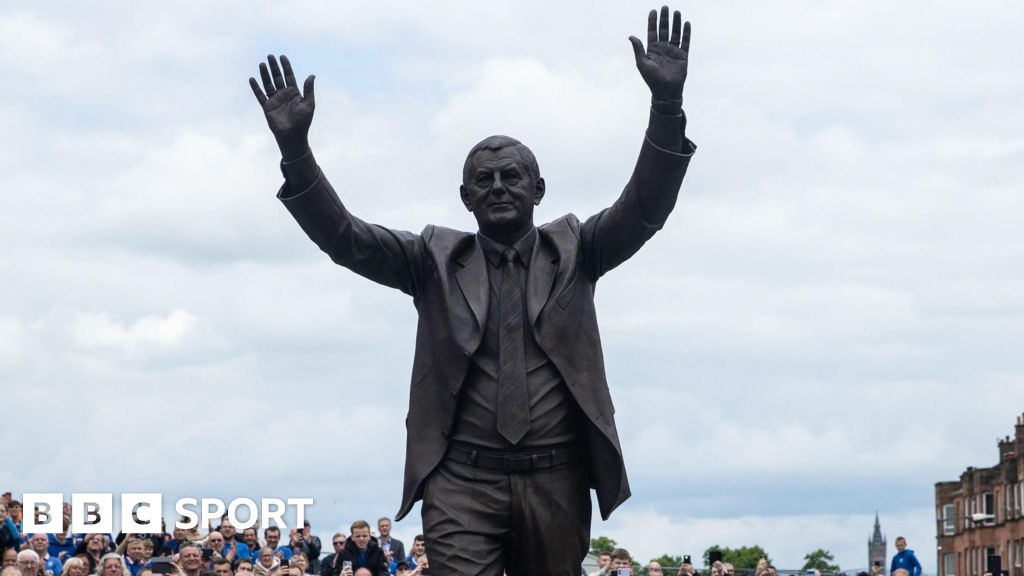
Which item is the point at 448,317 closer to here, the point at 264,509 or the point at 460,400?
the point at 460,400

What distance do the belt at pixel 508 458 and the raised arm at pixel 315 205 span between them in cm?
85

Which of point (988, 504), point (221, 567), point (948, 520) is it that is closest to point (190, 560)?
point (221, 567)

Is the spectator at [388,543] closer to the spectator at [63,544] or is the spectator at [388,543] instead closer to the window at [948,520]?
the spectator at [63,544]

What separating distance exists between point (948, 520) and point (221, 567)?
9740 centimetres

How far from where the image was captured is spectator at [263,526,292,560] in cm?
2341

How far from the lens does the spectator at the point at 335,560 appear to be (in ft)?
73.3

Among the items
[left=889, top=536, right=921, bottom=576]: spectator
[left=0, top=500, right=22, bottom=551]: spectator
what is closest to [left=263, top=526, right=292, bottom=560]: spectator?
[left=0, top=500, right=22, bottom=551]: spectator

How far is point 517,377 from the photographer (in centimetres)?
866

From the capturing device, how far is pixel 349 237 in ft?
28.9

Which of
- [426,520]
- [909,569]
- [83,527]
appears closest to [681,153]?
[426,520]

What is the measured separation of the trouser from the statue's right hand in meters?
1.53

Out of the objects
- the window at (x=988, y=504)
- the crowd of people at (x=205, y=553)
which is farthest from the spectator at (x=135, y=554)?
the window at (x=988, y=504)

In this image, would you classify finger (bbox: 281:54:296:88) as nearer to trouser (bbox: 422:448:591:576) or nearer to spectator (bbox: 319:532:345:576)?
trouser (bbox: 422:448:591:576)

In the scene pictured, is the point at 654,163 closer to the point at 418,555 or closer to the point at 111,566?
the point at 111,566
